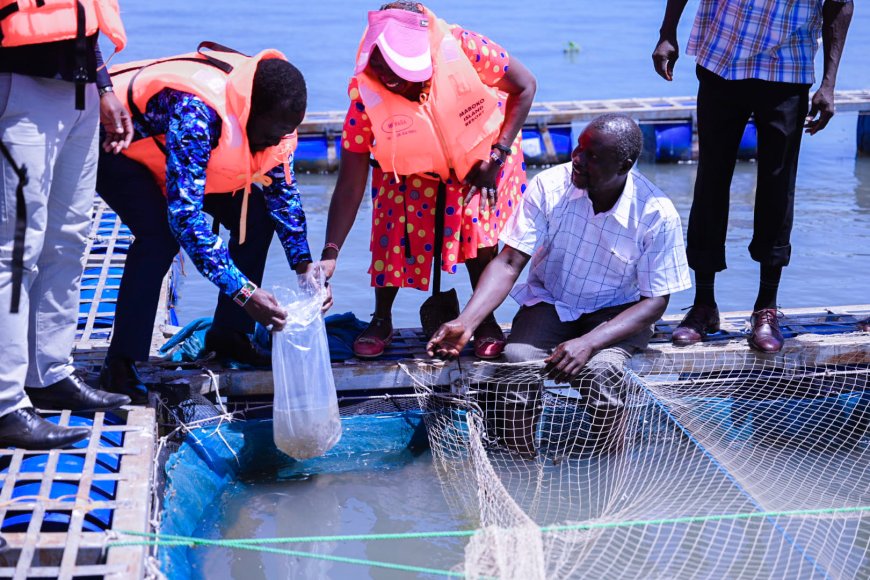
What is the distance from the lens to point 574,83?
15023mm

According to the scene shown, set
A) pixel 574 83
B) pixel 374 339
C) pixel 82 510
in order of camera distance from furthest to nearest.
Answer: pixel 574 83 < pixel 374 339 < pixel 82 510

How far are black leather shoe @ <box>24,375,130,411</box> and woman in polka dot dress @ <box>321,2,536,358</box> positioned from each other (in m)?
1.01

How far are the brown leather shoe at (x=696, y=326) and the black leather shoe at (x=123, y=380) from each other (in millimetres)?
2269

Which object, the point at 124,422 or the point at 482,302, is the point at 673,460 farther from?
the point at 124,422

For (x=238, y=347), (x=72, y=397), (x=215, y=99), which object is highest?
(x=215, y=99)

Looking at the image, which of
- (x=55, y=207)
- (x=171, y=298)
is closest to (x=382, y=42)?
(x=55, y=207)

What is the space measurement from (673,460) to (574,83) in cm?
1125

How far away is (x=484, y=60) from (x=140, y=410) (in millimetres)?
1980

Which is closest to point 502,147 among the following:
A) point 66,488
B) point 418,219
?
point 418,219

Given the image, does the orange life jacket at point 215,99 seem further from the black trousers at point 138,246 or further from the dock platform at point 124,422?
the dock platform at point 124,422

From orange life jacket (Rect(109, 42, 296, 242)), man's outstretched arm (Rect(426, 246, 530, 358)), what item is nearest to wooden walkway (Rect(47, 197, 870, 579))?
Answer: man's outstretched arm (Rect(426, 246, 530, 358))

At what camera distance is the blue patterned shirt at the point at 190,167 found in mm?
3691

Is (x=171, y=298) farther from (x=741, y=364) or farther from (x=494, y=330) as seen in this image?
(x=741, y=364)

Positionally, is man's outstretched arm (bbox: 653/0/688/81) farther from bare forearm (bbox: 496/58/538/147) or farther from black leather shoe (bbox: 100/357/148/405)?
black leather shoe (bbox: 100/357/148/405)
